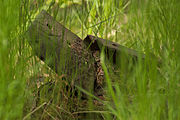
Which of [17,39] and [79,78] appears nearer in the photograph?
[17,39]

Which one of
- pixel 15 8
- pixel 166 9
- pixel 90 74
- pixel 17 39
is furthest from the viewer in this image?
pixel 90 74

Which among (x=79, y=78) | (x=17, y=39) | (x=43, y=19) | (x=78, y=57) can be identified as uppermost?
(x=43, y=19)

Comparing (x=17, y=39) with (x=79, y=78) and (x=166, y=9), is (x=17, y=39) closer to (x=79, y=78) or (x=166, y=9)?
(x=79, y=78)

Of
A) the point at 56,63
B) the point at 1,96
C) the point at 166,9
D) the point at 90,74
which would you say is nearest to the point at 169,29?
the point at 166,9

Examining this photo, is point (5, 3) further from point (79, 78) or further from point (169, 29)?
point (169, 29)

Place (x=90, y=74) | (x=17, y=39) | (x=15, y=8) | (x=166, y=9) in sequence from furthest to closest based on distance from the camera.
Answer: (x=90, y=74)
(x=166, y=9)
(x=17, y=39)
(x=15, y=8)

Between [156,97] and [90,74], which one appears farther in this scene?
[90,74]

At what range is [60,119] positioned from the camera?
1.52 meters

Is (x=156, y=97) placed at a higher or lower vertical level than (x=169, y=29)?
lower

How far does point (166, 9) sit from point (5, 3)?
891 millimetres

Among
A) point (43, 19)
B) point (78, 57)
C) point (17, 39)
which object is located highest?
point (43, 19)

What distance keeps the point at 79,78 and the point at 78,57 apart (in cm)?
14

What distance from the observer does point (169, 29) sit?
1.51m

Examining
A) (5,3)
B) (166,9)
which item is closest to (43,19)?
(5,3)
